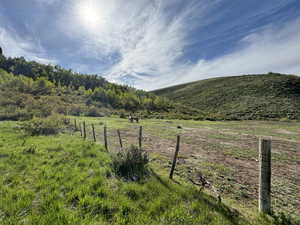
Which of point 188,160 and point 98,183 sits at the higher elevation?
point 98,183

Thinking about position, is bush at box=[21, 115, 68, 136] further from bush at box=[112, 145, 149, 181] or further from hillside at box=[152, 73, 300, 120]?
hillside at box=[152, 73, 300, 120]

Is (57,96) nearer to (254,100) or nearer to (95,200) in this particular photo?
(95,200)

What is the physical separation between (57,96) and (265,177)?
46848 mm

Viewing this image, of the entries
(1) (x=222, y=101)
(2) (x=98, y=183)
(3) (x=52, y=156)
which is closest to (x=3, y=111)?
(3) (x=52, y=156)

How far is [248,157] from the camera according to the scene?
7.91 meters

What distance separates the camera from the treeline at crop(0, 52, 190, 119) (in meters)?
23.2

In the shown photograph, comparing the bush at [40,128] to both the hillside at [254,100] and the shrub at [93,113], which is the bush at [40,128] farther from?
the hillside at [254,100]

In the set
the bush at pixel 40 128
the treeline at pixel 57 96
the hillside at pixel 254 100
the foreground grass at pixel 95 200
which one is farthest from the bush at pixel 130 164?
the hillside at pixel 254 100

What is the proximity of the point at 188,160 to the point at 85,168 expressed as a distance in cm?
481

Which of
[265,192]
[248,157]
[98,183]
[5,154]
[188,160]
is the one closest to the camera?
[265,192]

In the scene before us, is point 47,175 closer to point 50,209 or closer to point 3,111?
point 50,209

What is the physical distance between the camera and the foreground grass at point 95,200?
2617mm

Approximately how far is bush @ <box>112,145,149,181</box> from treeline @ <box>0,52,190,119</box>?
19.7m

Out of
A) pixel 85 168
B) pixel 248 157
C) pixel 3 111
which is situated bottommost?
pixel 248 157
